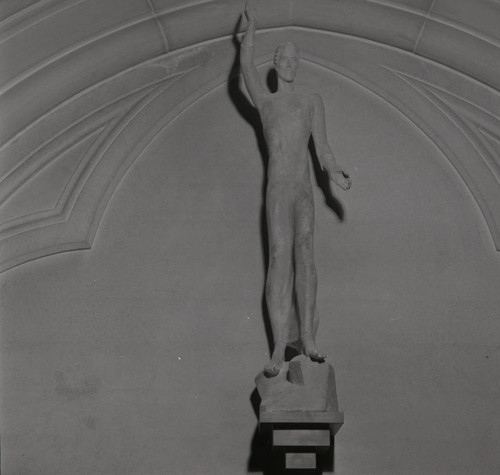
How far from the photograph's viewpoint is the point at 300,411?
5.75m

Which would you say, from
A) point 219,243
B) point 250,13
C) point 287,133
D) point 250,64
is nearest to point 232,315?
point 219,243

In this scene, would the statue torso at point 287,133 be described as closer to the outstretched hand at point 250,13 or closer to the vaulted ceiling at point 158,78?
the outstretched hand at point 250,13

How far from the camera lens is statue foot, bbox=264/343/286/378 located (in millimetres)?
5855

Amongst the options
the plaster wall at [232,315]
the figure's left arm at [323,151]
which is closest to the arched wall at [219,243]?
the plaster wall at [232,315]

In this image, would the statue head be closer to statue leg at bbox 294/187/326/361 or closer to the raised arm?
the raised arm

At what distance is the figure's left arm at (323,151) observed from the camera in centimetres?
634

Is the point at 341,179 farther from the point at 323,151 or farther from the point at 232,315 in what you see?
the point at 232,315

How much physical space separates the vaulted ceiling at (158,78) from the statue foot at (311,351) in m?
1.63

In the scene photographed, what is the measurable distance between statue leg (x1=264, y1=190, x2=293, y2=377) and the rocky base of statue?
0.53ft

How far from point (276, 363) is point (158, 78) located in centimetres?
228

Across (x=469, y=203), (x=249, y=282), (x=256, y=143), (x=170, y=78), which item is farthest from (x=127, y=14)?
(x=469, y=203)

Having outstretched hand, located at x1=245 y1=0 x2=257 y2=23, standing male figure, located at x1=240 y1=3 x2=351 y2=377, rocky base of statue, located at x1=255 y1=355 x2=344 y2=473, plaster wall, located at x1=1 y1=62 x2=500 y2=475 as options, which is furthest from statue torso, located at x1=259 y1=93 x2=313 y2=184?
rocky base of statue, located at x1=255 y1=355 x2=344 y2=473

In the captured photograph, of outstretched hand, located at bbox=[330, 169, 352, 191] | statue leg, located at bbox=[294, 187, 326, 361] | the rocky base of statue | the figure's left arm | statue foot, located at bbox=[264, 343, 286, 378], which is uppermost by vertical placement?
the figure's left arm

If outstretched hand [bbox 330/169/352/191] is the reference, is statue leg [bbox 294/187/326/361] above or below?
below
